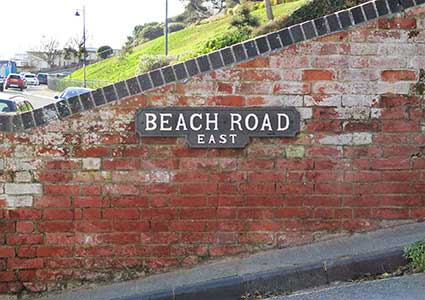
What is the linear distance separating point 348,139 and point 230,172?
1.10 metres

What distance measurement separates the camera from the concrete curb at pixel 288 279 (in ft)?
16.6

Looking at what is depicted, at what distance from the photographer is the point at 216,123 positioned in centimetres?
551

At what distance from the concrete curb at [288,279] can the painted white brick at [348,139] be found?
104 cm

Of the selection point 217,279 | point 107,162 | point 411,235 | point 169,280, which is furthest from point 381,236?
point 107,162

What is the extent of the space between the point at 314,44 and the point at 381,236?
5.91ft

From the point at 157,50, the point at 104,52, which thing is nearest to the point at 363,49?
the point at 157,50

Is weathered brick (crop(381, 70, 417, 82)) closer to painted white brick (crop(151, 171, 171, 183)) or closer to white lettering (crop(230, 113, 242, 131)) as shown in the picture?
white lettering (crop(230, 113, 242, 131))

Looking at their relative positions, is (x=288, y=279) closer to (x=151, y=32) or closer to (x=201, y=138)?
(x=201, y=138)

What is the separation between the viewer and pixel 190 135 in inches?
216

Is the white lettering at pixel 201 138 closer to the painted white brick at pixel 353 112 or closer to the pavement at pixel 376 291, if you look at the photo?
the painted white brick at pixel 353 112

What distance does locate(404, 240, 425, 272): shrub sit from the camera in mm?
4988

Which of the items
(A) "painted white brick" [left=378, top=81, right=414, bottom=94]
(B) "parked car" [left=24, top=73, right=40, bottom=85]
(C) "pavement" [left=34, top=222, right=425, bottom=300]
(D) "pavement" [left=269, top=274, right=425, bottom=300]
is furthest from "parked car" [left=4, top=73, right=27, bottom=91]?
(D) "pavement" [left=269, top=274, right=425, bottom=300]

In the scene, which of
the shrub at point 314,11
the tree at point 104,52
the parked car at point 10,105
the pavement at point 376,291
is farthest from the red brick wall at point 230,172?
the tree at point 104,52

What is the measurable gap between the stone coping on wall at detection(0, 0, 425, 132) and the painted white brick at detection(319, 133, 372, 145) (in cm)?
91
